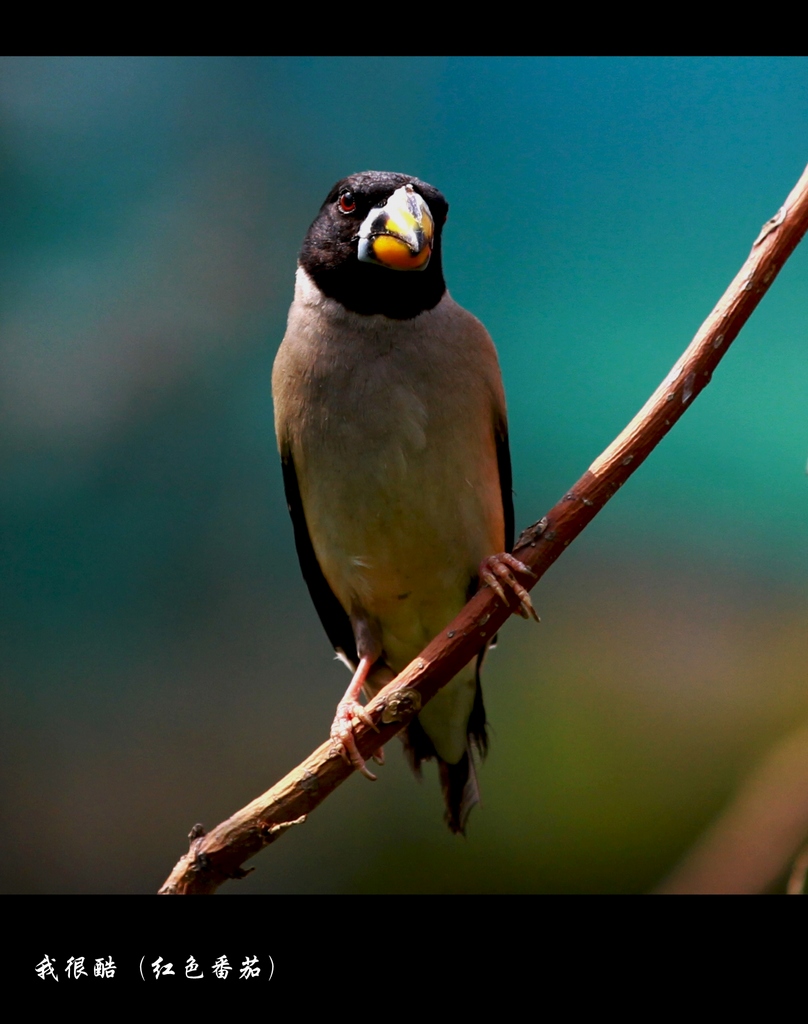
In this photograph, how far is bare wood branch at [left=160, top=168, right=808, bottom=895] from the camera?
1762mm

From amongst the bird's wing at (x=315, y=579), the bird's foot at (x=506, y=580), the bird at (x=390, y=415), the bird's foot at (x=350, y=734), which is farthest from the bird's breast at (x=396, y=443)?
the bird's foot at (x=350, y=734)

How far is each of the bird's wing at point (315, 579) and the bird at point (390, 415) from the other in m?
0.03

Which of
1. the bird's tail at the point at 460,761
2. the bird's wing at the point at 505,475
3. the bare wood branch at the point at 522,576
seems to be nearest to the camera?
the bare wood branch at the point at 522,576

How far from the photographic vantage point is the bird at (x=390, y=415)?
85.0 inches

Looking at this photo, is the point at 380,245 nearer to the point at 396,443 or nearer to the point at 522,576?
the point at 396,443

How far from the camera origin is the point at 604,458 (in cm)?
187

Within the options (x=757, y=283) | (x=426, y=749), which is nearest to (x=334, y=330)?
(x=757, y=283)

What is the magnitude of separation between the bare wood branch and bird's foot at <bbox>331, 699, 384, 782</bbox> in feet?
0.06

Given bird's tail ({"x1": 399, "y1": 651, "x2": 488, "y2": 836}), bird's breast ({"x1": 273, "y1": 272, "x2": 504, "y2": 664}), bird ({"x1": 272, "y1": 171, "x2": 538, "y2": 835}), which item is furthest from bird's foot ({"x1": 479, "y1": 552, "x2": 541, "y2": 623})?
bird's tail ({"x1": 399, "y1": 651, "x2": 488, "y2": 836})

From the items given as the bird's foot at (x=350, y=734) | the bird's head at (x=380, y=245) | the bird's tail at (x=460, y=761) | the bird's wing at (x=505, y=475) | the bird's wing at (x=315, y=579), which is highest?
the bird's head at (x=380, y=245)

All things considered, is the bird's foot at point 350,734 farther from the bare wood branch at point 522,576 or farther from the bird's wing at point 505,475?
the bird's wing at point 505,475
